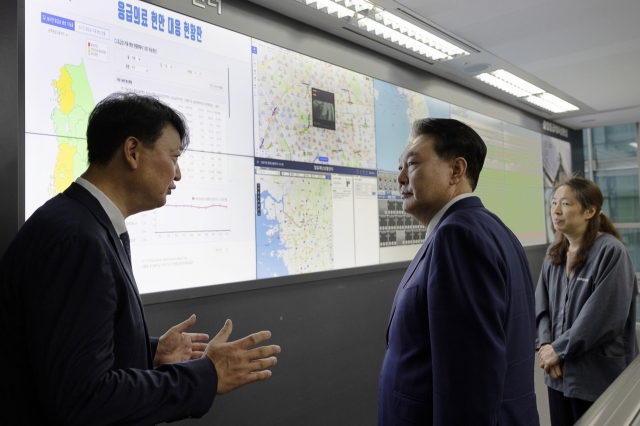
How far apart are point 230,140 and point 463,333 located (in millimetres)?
1636

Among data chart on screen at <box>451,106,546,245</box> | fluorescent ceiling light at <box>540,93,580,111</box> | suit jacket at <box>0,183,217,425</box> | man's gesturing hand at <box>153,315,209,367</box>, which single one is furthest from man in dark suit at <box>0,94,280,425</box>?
fluorescent ceiling light at <box>540,93,580,111</box>

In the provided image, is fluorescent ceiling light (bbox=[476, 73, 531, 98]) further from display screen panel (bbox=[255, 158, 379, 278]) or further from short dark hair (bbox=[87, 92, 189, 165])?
short dark hair (bbox=[87, 92, 189, 165])

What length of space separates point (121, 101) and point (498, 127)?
460 centimetres

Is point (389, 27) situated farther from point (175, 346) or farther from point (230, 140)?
point (175, 346)

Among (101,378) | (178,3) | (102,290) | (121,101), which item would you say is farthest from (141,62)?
(101,378)

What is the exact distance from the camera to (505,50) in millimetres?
3504

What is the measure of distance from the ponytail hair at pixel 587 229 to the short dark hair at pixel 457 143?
1.14 meters

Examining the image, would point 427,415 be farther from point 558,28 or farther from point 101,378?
point 558,28

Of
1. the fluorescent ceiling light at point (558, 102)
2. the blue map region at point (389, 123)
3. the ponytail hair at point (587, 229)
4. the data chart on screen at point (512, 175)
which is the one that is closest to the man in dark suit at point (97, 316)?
the ponytail hair at point (587, 229)

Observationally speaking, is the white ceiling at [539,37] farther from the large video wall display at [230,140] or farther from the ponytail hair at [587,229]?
the ponytail hair at [587,229]

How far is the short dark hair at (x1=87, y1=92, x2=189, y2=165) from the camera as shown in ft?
3.81

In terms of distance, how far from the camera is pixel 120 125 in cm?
117

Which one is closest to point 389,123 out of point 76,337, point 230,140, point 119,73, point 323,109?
point 323,109

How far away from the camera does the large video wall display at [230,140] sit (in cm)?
182
